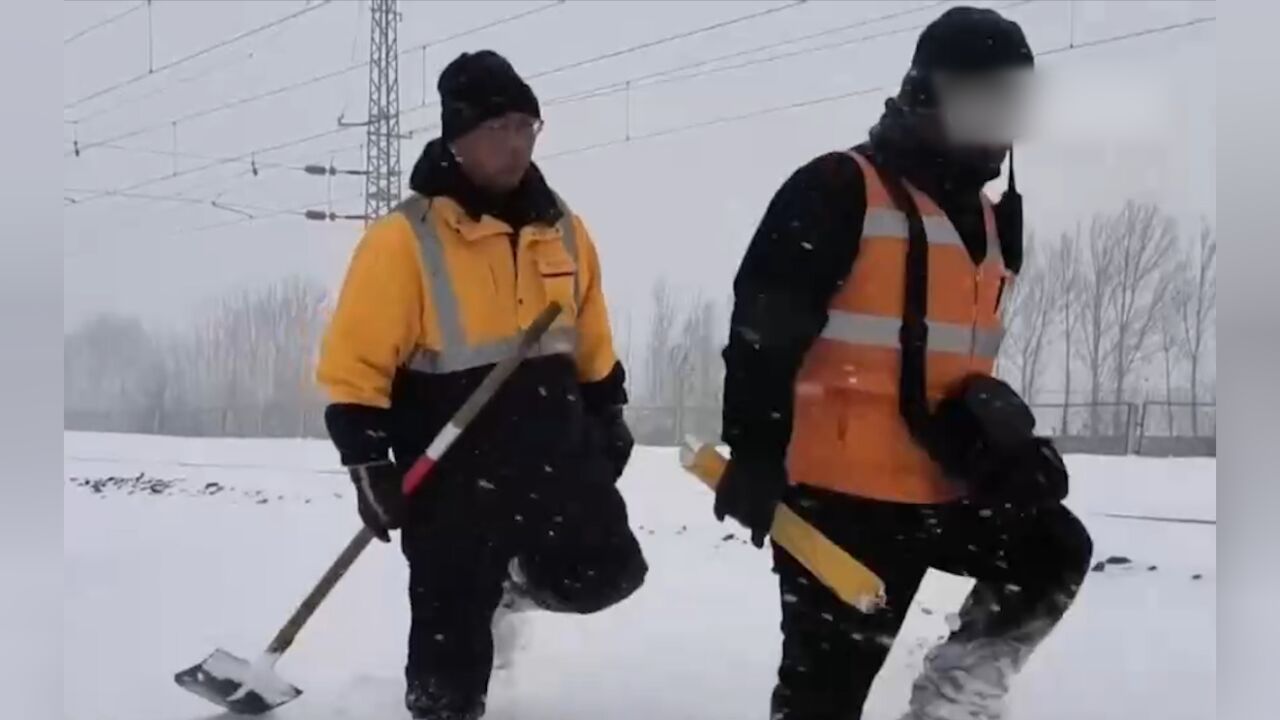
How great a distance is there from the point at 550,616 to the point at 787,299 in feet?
3.72

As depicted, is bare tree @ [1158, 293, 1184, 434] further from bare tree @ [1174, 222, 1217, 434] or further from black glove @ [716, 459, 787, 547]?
black glove @ [716, 459, 787, 547]

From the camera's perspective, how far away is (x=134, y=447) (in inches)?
98.1

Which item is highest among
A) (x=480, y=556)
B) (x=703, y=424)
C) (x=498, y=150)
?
(x=498, y=150)

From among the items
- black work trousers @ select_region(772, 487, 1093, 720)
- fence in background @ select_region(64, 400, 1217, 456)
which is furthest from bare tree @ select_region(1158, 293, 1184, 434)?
black work trousers @ select_region(772, 487, 1093, 720)

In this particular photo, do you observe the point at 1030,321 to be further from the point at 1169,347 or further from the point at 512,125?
the point at 512,125

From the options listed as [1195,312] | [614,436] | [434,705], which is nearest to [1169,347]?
Answer: [1195,312]

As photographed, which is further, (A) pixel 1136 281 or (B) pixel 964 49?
(A) pixel 1136 281

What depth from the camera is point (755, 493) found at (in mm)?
1392

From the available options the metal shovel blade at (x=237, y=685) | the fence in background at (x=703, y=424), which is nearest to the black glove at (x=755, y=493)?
the fence in background at (x=703, y=424)

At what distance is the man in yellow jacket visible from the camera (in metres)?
1.71

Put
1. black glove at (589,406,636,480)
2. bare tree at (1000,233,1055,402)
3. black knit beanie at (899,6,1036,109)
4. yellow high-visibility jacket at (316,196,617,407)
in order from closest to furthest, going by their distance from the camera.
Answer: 1. black knit beanie at (899,6,1036,109)
2. yellow high-visibility jacket at (316,196,617,407)
3. black glove at (589,406,636,480)
4. bare tree at (1000,233,1055,402)

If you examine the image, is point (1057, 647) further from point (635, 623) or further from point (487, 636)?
point (487, 636)

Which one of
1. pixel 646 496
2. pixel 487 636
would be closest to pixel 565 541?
pixel 487 636

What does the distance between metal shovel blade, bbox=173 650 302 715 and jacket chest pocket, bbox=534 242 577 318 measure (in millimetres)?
722
